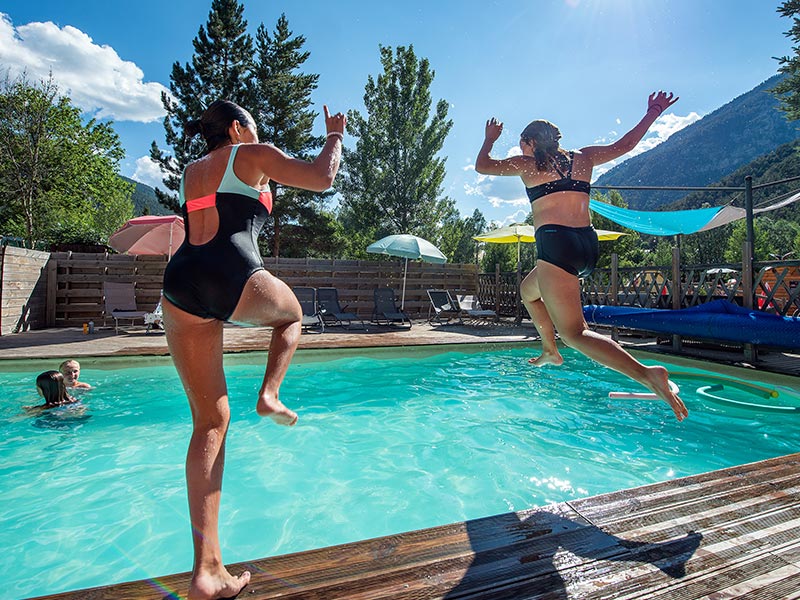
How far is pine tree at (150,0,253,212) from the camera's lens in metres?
17.3

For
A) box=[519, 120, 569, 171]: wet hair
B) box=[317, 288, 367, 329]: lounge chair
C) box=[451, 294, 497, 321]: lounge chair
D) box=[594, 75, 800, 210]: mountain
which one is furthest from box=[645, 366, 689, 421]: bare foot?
box=[594, 75, 800, 210]: mountain

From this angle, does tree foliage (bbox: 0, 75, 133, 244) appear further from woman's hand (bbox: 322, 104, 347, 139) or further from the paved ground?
woman's hand (bbox: 322, 104, 347, 139)

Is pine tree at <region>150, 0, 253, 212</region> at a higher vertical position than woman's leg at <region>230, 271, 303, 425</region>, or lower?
higher

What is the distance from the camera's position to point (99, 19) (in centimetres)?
1642

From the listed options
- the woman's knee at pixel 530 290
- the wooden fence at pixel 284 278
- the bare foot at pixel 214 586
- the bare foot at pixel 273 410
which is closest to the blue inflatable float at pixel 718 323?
the woman's knee at pixel 530 290

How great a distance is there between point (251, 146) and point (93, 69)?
39667 millimetres

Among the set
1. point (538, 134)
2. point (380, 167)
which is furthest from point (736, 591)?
point (380, 167)

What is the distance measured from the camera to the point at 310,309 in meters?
10.2

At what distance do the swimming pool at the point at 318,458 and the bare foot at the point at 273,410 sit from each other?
1.66 metres

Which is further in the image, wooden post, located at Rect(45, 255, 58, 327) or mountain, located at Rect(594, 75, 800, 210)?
mountain, located at Rect(594, 75, 800, 210)

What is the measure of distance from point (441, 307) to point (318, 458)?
8486 millimetres

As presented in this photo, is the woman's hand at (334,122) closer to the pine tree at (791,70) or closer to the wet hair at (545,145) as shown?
the wet hair at (545,145)

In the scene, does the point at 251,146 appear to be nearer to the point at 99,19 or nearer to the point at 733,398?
the point at 733,398

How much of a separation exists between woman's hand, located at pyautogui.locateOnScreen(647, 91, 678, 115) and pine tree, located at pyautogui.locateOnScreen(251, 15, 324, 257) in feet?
58.5
